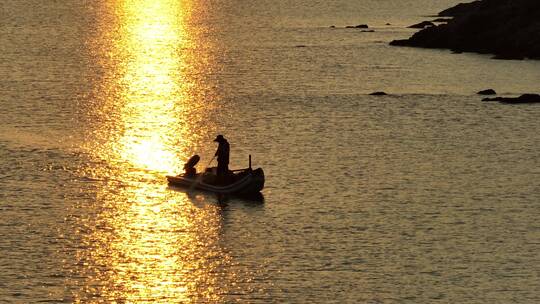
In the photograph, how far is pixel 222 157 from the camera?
51.8 m

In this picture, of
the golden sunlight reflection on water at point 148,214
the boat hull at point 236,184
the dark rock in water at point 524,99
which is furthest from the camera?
the dark rock in water at point 524,99

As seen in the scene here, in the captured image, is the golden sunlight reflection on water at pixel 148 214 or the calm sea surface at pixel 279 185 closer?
the golden sunlight reflection on water at pixel 148 214

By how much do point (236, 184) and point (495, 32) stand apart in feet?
212

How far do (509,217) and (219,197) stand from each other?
41.0ft

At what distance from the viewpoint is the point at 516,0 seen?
112 metres

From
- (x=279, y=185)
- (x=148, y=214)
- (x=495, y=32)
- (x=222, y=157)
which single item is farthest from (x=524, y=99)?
(x=148, y=214)

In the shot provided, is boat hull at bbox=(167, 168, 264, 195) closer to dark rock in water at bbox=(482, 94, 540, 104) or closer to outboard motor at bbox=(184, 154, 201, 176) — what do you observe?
outboard motor at bbox=(184, 154, 201, 176)

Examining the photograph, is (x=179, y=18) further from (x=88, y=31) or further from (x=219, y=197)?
(x=219, y=197)

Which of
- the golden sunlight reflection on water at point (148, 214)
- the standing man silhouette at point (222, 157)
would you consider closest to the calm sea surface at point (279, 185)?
the golden sunlight reflection on water at point (148, 214)

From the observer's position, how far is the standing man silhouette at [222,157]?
168 feet

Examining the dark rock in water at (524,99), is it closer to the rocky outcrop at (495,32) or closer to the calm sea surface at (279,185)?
the calm sea surface at (279,185)

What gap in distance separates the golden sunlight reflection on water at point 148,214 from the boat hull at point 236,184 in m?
0.79

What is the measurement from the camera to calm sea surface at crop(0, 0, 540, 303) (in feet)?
130

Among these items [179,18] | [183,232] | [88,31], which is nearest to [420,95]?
[183,232]
